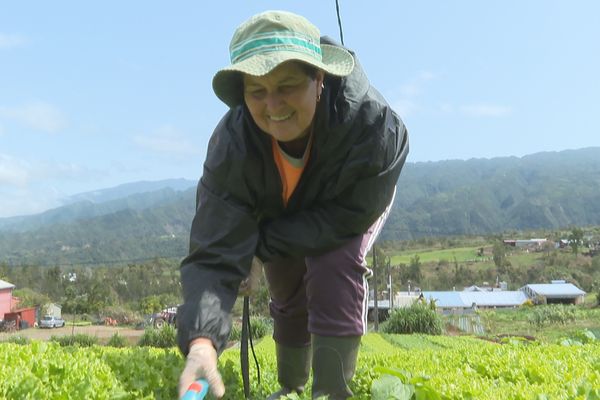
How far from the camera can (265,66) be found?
1.69m

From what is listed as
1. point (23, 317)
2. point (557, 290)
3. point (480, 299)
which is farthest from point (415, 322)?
point (557, 290)

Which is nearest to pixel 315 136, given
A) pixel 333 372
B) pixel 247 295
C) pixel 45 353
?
pixel 247 295

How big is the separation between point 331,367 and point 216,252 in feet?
1.68

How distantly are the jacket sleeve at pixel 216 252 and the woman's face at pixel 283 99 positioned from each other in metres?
0.21

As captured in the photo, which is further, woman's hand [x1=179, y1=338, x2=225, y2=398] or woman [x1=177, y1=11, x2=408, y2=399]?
woman [x1=177, y1=11, x2=408, y2=399]

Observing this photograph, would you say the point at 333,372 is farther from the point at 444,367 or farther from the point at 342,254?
the point at 444,367

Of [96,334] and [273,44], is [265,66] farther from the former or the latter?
[96,334]

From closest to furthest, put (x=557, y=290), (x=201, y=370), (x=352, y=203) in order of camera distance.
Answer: (x=201, y=370) → (x=352, y=203) → (x=557, y=290)

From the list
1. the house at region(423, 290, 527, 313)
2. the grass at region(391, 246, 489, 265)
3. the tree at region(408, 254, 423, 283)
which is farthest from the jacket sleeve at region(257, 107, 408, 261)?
the grass at region(391, 246, 489, 265)

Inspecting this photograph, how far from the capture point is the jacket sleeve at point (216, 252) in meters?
1.78

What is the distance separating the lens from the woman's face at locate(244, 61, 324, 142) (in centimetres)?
178

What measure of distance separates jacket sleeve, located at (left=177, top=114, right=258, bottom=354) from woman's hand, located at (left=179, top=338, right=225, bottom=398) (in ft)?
0.29

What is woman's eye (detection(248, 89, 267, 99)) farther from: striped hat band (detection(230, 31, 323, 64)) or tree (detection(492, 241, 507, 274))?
tree (detection(492, 241, 507, 274))

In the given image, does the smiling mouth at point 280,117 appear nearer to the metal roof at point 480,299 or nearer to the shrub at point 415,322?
the shrub at point 415,322
